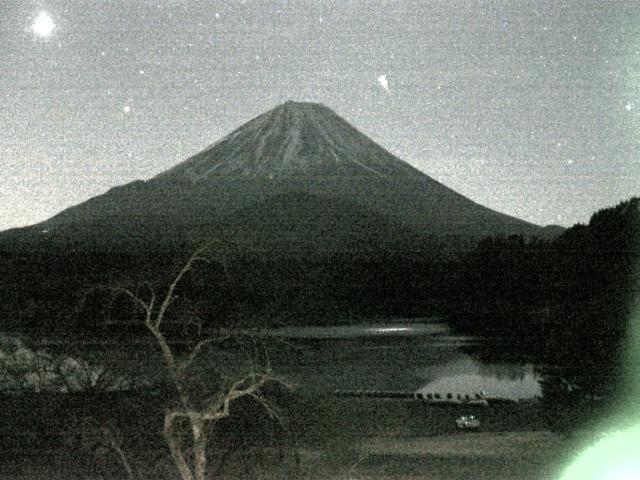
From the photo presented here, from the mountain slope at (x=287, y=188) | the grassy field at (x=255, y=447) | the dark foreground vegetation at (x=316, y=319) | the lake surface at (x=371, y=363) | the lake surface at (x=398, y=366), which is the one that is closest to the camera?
the grassy field at (x=255, y=447)

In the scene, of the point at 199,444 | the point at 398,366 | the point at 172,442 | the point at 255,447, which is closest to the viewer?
the point at 172,442

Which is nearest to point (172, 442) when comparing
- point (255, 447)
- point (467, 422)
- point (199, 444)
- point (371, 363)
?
point (199, 444)

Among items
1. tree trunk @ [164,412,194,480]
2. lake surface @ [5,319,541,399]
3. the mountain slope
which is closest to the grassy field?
lake surface @ [5,319,541,399]

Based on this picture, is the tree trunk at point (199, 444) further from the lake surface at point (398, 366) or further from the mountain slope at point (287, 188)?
the mountain slope at point (287, 188)

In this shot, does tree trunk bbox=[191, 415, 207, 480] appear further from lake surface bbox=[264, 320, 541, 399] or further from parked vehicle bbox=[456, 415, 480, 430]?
lake surface bbox=[264, 320, 541, 399]

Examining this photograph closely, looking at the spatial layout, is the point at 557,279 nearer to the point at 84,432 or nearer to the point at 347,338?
the point at 347,338

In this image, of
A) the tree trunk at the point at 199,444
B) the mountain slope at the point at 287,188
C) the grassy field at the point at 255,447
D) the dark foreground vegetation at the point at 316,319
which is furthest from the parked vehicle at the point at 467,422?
the mountain slope at the point at 287,188

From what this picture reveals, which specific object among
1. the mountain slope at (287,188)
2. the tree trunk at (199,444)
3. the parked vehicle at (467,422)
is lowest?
the parked vehicle at (467,422)

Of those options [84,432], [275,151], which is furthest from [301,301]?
[275,151]

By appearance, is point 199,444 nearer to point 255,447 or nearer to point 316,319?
point 255,447
